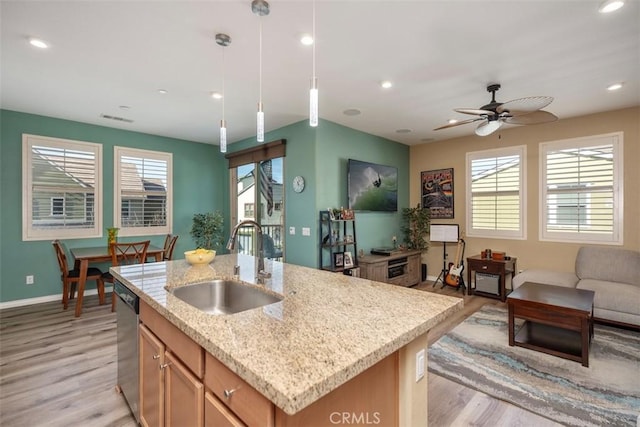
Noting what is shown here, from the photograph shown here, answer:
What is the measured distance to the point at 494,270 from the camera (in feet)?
14.9

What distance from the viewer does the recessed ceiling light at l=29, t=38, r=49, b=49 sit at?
236cm

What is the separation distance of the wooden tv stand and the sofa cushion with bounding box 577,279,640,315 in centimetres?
227

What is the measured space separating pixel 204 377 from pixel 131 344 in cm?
108

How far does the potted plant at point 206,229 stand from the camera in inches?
216

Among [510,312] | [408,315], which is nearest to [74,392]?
[408,315]

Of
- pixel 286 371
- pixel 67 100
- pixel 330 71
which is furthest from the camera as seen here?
pixel 67 100

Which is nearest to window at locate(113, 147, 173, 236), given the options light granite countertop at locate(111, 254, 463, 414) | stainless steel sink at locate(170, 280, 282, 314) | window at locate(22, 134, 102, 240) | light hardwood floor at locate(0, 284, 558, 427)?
window at locate(22, 134, 102, 240)

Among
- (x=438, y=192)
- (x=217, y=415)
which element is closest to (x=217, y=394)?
(x=217, y=415)

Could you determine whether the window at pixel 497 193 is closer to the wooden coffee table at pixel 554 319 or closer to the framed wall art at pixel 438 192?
the framed wall art at pixel 438 192

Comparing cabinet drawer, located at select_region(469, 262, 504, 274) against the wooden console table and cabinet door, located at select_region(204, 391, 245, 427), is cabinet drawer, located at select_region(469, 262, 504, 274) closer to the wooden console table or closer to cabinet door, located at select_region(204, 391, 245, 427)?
the wooden console table

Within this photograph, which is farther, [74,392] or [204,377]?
[74,392]

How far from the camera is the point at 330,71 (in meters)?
2.87

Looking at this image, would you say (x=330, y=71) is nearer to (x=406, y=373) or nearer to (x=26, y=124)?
(x=406, y=373)

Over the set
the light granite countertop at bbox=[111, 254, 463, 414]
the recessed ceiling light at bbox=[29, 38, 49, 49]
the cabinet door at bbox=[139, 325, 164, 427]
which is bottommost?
the cabinet door at bbox=[139, 325, 164, 427]
